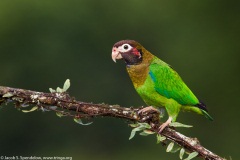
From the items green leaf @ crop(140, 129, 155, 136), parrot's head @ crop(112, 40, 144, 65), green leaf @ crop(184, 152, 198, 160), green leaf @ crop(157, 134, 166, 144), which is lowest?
green leaf @ crop(184, 152, 198, 160)

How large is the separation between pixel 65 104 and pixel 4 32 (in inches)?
1071

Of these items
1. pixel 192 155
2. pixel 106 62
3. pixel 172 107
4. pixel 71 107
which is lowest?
pixel 192 155

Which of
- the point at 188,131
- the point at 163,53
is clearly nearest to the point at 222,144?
the point at 188,131

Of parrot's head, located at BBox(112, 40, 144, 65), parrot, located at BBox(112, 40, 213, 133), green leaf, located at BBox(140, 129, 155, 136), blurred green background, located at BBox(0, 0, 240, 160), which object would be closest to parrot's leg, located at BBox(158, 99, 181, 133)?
parrot, located at BBox(112, 40, 213, 133)

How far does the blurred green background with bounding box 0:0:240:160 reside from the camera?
29531 millimetres

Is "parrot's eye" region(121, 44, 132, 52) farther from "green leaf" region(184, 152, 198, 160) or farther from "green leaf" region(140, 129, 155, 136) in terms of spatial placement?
"green leaf" region(184, 152, 198, 160)

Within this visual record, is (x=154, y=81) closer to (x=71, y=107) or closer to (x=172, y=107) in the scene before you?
(x=172, y=107)

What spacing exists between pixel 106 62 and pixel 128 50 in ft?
72.1

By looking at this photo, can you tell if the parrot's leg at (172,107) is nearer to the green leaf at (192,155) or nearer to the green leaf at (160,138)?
the green leaf at (160,138)

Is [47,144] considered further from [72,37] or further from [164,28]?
[164,28]

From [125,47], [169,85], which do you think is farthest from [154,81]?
[125,47]

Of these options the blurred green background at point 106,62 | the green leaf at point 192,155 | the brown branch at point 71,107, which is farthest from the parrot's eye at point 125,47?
the blurred green background at point 106,62

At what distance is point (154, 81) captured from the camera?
9.18m

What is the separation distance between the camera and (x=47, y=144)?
30250mm
